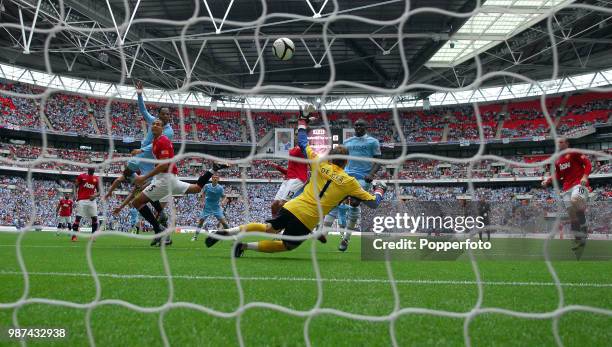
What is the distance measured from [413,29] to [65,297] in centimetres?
2536

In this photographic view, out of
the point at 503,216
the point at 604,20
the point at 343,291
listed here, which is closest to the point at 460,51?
the point at 604,20

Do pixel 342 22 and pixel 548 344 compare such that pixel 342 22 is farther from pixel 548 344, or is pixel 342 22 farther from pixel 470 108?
pixel 548 344

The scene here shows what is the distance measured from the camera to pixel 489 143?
39.9 meters

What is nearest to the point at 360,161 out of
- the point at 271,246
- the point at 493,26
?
the point at 271,246

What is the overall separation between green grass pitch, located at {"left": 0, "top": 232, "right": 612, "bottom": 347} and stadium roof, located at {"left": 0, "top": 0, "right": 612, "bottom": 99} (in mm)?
14222

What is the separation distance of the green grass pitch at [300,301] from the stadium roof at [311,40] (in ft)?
46.7

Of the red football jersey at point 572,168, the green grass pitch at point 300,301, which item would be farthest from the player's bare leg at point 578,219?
the green grass pitch at point 300,301

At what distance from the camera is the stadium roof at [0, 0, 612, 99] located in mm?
23031

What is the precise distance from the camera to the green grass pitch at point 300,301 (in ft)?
8.06

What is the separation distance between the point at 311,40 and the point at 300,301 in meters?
26.5

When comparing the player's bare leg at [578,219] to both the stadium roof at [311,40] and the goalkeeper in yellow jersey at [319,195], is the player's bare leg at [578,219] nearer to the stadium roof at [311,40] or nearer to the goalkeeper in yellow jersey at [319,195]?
the goalkeeper in yellow jersey at [319,195]

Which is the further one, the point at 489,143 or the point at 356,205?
the point at 489,143

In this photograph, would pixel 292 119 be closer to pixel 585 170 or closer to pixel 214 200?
pixel 214 200

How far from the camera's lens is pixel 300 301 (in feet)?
11.1
